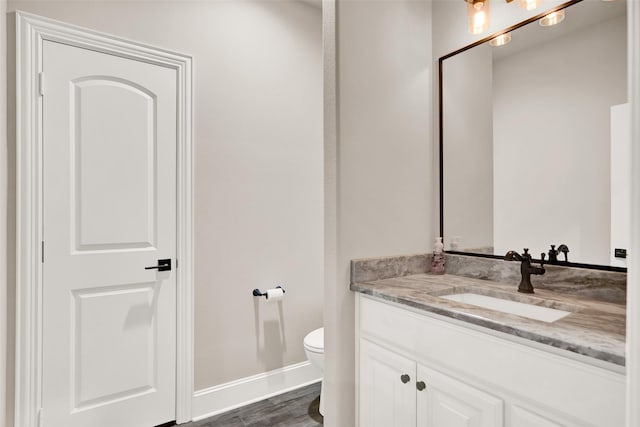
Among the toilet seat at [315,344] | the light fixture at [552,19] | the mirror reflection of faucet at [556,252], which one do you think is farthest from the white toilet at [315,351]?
the light fixture at [552,19]

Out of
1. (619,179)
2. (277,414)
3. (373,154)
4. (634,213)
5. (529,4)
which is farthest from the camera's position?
(277,414)

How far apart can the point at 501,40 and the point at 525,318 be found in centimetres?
122

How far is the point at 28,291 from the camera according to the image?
1.71 metres

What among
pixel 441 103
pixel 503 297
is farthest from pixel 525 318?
pixel 441 103

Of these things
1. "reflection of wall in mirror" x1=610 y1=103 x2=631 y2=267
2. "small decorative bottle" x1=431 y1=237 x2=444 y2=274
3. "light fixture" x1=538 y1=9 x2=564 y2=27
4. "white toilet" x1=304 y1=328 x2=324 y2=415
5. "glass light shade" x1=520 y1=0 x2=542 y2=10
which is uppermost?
"glass light shade" x1=520 y1=0 x2=542 y2=10

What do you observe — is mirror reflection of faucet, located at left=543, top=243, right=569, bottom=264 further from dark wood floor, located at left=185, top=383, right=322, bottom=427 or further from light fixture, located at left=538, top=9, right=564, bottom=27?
dark wood floor, located at left=185, top=383, right=322, bottom=427

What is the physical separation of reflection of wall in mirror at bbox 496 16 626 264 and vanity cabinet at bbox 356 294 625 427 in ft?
2.02

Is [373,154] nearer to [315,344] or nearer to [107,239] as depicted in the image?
[315,344]

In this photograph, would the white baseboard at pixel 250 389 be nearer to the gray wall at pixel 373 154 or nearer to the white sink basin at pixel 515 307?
the gray wall at pixel 373 154

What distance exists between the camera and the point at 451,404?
1175 mm

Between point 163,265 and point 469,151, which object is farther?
point 163,265

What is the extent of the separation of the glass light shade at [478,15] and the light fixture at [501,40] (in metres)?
0.07

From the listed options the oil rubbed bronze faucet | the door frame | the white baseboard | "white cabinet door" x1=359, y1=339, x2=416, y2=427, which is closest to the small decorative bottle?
the oil rubbed bronze faucet

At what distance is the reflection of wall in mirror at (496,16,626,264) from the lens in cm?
132
